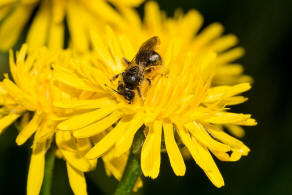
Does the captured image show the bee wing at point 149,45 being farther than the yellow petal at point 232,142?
Yes

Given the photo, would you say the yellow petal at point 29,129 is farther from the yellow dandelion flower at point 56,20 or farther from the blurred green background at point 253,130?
the yellow dandelion flower at point 56,20

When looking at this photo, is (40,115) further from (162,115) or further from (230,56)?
(230,56)

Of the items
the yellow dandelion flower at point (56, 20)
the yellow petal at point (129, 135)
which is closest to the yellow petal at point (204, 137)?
the yellow petal at point (129, 135)

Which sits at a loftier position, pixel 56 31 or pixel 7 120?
pixel 56 31

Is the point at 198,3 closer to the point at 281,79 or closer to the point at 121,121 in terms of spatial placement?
the point at 281,79

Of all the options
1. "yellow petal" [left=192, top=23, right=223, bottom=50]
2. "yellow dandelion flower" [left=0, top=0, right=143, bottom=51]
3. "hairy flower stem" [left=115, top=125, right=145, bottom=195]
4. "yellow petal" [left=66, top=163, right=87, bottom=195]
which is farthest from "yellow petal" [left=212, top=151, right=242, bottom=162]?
"yellow petal" [left=192, top=23, right=223, bottom=50]

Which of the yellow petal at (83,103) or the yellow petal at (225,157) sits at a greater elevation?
the yellow petal at (225,157)

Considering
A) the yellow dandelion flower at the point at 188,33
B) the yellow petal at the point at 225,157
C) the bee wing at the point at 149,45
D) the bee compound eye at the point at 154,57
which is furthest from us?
the yellow dandelion flower at the point at 188,33

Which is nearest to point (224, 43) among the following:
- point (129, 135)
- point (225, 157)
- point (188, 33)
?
point (188, 33)
